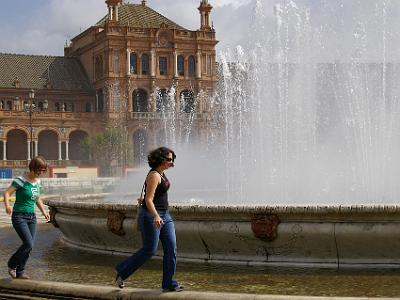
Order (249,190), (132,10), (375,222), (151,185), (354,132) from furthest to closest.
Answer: (132,10) → (354,132) → (249,190) → (375,222) → (151,185)

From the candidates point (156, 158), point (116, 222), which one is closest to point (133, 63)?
point (116, 222)

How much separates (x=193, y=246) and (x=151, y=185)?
2.43 metres

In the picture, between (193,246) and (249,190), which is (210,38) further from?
(193,246)

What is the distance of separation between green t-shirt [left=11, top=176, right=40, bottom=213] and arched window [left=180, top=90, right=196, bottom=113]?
6524 centimetres

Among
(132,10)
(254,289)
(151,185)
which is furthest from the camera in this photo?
(132,10)

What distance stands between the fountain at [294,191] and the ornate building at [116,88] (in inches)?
1451

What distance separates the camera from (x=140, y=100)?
7231 centimetres

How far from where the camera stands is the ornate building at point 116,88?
68.4 metres

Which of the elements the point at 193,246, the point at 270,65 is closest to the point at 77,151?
the point at 270,65

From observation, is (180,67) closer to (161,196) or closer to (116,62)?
(116,62)

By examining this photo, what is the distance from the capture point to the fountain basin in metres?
7.99

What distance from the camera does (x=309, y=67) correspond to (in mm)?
22328

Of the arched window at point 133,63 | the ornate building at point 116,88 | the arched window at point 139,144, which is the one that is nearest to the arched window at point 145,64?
the ornate building at point 116,88

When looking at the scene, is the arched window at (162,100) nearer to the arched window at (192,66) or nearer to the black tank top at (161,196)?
the arched window at (192,66)
